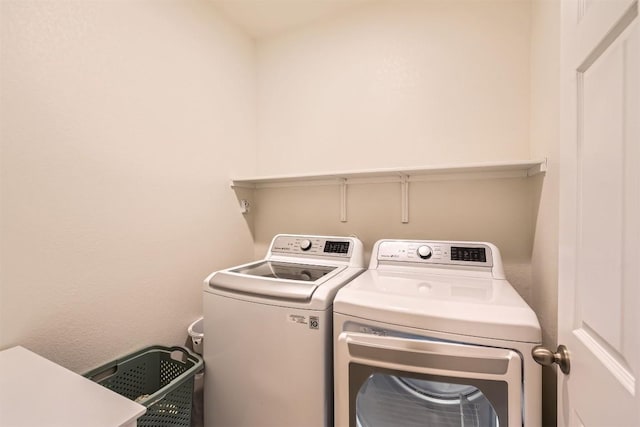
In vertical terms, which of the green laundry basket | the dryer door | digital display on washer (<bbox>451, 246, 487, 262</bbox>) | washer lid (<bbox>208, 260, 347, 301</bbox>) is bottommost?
the green laundry basket

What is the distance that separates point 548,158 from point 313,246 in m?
1.28

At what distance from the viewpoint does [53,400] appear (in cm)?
77

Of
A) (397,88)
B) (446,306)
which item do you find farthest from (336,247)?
(397,88)

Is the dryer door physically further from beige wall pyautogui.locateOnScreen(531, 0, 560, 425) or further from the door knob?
beige wall pyautogui.locateOnScreen(531, 0, 560, 425)

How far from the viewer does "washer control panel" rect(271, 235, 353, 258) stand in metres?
1.74

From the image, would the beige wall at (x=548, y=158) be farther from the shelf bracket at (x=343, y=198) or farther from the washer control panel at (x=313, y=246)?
the shelf bracket at (x=343, y=198)

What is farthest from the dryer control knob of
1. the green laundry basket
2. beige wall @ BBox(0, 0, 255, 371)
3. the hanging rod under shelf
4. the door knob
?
the door knob

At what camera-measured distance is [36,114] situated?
1082mm

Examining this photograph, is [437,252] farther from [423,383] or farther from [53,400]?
[53,400]

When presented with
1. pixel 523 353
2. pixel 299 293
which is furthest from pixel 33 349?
pixel 523 353

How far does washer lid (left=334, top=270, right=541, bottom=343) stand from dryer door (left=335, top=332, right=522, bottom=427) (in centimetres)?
6

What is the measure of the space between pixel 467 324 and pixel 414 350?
0.19 meters

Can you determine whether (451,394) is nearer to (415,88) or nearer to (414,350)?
(414,350)

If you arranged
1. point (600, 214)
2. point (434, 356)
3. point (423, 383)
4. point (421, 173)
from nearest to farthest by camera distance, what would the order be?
point (600, 214)
point (434, 356)
point (423, 383)
point (421, 173)
